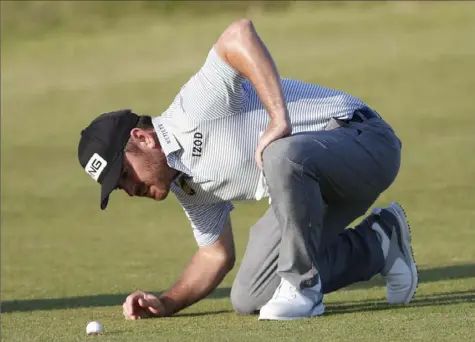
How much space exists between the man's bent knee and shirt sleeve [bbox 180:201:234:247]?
34 centimetres

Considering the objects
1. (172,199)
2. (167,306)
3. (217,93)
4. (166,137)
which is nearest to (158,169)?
(166,137)

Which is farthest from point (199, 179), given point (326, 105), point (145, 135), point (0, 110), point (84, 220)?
point (0, 110)

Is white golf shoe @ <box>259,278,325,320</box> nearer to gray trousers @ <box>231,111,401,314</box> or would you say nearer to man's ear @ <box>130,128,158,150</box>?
gray trousers @ <box>231,111,401,314</box>

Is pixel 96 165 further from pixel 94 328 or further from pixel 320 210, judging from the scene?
pixel 320 210

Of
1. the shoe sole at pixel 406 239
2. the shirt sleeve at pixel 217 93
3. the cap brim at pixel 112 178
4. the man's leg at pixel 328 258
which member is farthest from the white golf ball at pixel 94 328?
the shoe sole at pixel 406 239

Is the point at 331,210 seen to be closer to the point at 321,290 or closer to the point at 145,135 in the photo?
the point at 321,290

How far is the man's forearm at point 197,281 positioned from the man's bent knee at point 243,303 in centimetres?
24

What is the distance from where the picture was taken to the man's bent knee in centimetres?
610

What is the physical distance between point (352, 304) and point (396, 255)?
36cm

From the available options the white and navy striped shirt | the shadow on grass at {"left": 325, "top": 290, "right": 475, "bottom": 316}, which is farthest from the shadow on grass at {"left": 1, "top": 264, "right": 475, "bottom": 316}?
the white and navy striped shirt

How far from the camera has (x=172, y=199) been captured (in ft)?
40.8

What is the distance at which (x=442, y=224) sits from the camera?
9.72 meters

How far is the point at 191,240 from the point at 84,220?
192cm

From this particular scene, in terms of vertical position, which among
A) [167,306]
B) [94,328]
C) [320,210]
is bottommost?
[167,306]
